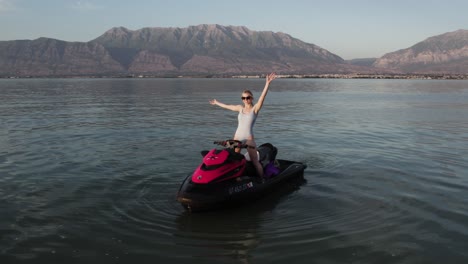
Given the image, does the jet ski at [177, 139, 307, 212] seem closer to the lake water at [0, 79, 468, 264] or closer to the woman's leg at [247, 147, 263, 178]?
the woman's leg at [247, 147, 263, 178]

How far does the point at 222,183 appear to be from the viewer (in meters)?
8.88

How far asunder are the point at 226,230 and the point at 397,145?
35.3 feet

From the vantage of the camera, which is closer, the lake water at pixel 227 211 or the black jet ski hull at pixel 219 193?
the lake water at pixel 227 211

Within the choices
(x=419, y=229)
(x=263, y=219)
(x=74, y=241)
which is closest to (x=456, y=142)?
(x=419, y=229)

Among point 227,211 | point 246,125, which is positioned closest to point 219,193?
point 227,211

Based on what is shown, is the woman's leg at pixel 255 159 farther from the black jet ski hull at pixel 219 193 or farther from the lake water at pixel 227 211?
the lake water at pixel 227 211

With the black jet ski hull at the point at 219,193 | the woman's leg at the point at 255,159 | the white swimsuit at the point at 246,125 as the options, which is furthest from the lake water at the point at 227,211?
the white swimsuit at the point at 246,125

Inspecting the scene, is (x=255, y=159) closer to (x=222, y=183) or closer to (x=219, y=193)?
(x=222, y=183)

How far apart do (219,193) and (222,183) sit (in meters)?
0.28

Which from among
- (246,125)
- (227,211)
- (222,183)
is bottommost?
(227,211)

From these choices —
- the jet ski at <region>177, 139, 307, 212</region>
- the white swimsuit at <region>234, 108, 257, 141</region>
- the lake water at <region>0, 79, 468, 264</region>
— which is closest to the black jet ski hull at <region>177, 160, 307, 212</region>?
the jet ski at <region>177, 139, 307, 212</region>

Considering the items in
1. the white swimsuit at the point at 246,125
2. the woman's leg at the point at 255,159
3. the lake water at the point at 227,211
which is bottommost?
the lake water at the point at 227,211

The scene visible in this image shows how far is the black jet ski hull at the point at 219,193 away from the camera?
8.52 meters

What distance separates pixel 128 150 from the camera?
49.6 feet
